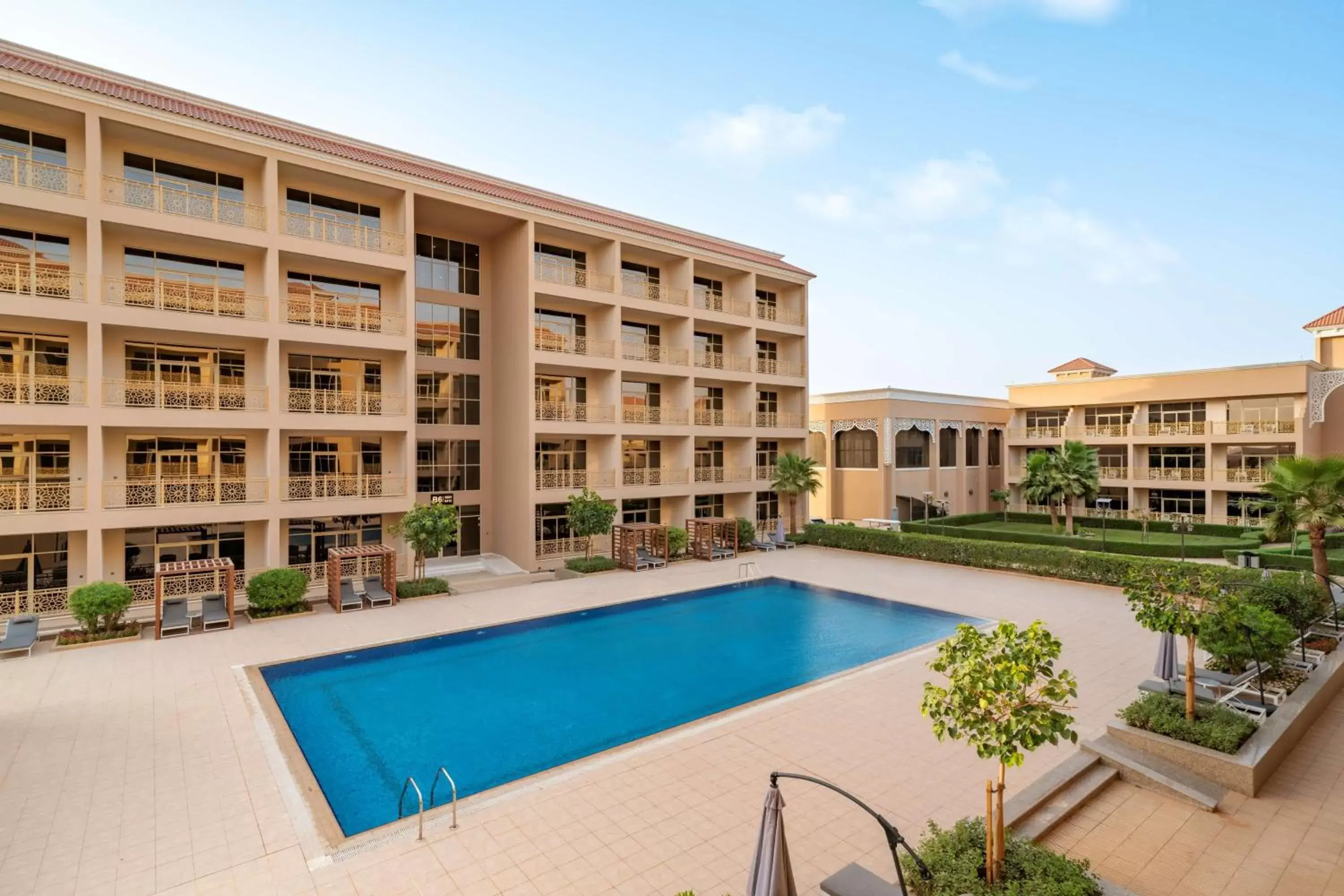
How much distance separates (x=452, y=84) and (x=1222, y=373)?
37296 mm

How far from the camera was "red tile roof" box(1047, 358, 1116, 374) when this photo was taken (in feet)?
138

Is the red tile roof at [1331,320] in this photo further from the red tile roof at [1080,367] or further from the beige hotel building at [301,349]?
the beige hotel building at [301,349]

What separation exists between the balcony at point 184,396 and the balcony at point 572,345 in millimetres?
8931

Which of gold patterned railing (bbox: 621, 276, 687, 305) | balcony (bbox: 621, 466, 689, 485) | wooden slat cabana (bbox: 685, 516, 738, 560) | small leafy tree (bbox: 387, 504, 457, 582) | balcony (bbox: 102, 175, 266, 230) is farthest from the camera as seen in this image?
gold patterned railing (bbox: 621, 276, 687, 305)

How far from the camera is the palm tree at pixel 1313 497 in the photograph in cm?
1420

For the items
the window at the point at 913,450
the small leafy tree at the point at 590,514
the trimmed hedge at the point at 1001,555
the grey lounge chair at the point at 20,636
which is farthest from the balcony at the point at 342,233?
the window at the point at 913,450

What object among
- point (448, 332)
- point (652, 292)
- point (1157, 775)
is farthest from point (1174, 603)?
point (448, 332)

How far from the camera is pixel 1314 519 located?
14.4m

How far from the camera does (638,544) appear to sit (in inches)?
928

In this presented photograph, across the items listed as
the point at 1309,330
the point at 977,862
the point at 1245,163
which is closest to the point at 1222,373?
the point at 1309,330

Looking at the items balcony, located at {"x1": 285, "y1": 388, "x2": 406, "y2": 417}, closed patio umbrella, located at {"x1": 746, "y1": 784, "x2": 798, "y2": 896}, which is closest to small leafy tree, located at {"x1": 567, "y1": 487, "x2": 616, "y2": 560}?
balcony, located at {"x1": 285, "y1": 388, "x2": 406, "y2": 417}

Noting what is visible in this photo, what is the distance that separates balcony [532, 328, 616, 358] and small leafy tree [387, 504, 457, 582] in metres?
7.09

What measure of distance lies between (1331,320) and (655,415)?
33705 millimetres

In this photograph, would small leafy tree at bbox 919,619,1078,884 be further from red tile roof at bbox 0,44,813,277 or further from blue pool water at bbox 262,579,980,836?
red tile roof at bbox 0,44,813,277
